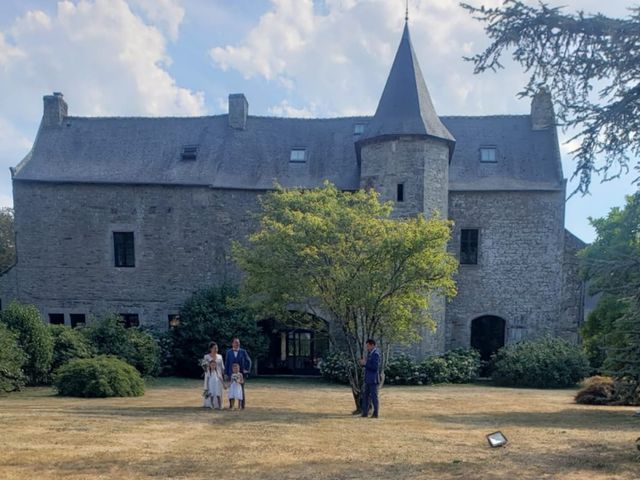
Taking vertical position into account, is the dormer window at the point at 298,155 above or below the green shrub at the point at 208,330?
above

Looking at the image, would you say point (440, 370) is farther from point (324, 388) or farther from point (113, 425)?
point (113, 425)

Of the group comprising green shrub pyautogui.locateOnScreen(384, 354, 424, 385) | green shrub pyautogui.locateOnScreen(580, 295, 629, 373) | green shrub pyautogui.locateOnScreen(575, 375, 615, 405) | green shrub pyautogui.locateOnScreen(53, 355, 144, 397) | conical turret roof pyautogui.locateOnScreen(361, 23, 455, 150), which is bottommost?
green shrub pyautogui.locateOnScreen(384, 354, 424, 385)

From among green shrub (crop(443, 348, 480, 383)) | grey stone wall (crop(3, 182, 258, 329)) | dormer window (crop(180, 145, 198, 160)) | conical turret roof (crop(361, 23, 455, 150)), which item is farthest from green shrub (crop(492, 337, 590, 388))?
dormer window (crop(180, 145, 198, 160))

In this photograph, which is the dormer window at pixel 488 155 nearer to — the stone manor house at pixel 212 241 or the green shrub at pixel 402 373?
the stone manor house at pixel 212 241

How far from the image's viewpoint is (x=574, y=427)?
9.52 m

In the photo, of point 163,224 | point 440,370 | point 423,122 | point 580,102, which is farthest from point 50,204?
point 580,102

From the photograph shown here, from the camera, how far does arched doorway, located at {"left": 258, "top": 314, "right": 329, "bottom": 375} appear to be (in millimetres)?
21125

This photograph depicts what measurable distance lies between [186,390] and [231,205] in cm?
782

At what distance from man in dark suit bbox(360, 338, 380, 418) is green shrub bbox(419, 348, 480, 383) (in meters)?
8.15

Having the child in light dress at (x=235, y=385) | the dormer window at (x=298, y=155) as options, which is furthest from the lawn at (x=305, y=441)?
the dormer window at (x=298, y=155)

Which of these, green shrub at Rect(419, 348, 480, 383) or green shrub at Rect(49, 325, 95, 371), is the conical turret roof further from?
green shrub at Rect(49, 325, 95, 371)

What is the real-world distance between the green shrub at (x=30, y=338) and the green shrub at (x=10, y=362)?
431 mm

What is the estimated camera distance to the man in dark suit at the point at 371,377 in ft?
33.8

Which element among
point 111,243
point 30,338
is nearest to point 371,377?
point 30,338
